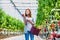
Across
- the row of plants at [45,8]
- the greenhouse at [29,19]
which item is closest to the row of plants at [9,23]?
the greenhouse at [29,19]

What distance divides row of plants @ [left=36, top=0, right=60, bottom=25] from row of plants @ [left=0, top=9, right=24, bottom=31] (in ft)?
0.50

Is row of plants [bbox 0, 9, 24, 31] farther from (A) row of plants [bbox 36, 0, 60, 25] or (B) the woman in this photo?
(A) row of plants [bbox 36, 0, 60, 25]

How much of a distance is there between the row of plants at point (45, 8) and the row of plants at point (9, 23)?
0.50 ft

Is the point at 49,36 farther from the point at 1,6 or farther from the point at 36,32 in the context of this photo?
the point at 1,6

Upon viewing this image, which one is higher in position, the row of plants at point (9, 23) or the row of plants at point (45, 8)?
the row of plants at point (45, 8)

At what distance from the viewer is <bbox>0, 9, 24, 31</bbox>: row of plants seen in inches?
161

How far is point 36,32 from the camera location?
4.04 metres

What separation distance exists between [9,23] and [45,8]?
0.99 feet

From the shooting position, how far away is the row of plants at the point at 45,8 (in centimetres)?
407

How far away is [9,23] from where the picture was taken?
411 cm

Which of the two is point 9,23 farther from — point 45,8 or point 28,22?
point 45,8

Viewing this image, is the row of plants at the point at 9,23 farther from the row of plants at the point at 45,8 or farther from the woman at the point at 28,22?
the row of plants at the point at 45,8

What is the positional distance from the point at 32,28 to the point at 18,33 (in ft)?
0.40

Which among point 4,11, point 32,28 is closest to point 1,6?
point 4,11
